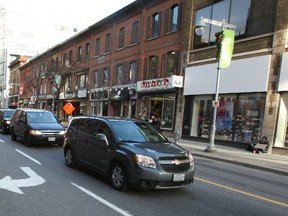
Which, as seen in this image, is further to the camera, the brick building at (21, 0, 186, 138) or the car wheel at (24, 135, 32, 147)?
the brick building at (21, 0, 186, 138)

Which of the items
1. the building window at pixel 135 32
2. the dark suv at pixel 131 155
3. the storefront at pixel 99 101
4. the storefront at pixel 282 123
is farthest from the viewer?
the storefront at pixel 99 101

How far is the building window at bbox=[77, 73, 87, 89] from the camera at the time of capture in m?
36.5

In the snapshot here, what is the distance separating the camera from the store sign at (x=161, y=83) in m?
20.6

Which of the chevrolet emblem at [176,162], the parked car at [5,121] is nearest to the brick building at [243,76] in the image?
the chevrolet emblem at [176,162]

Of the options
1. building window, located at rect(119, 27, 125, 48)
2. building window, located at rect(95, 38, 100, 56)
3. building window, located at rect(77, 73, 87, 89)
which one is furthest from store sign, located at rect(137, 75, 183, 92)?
building window, located at rect(77, 73, 87, 89)

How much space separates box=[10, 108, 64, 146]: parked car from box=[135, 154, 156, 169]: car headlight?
773 cm

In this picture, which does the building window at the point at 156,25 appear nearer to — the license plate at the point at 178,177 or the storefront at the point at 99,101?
the storefront at the point at 99,101

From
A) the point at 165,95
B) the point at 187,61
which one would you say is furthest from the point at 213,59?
the point at 165,95

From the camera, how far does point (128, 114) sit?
27.0 m

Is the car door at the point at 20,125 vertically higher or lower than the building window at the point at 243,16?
lower

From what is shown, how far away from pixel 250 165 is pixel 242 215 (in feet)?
20.9

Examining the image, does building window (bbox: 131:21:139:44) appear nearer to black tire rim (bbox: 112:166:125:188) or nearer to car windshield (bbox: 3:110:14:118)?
car windshield (bbox: 3:110:14:118)

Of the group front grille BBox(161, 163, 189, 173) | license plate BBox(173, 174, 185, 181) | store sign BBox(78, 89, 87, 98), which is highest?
store sign BBox(78, 89, 87, 98)

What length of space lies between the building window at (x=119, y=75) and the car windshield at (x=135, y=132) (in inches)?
831
